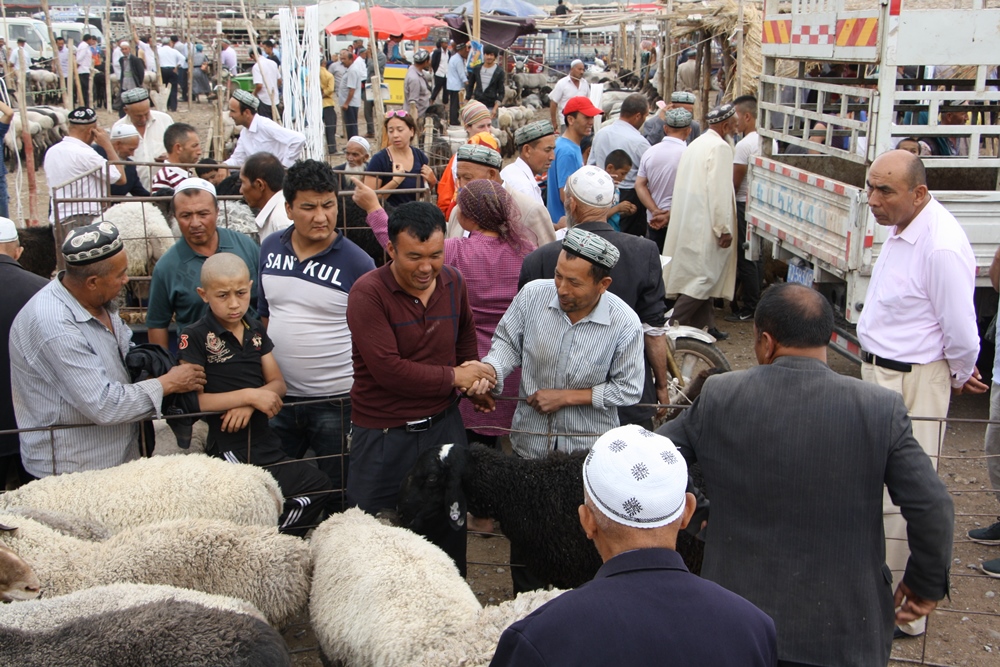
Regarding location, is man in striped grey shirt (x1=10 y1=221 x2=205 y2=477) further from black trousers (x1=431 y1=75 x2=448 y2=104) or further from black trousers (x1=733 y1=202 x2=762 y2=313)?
black trousers (x1=431 y1=75 x2=448 y2=104)

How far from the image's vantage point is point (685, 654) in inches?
65.6

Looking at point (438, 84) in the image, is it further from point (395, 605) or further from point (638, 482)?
point (638, 482)

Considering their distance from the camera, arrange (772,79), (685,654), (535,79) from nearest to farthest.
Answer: (685,654) < (772,79) < (535,79)

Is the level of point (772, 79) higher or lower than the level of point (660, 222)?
higher

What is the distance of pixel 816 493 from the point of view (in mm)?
2607

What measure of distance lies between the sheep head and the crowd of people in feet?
2.57

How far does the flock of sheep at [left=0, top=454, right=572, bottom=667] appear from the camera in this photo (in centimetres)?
263

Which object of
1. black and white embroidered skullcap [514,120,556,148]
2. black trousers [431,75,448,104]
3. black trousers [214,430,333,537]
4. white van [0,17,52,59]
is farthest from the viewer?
white van [0,17,52,59]

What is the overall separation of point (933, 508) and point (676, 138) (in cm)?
649

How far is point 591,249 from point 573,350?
1.52 ft

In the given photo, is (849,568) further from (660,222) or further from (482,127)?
(482,127)

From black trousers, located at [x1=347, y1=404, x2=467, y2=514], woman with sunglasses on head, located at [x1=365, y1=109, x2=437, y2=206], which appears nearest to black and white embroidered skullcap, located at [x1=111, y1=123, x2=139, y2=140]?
woman with sunglasses on head, located at [x1=365, y1=109, x2=437, y2=206]

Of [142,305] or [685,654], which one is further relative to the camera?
[142,305]

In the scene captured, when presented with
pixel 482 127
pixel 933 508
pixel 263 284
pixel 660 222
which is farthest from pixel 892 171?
pixel 482 127
